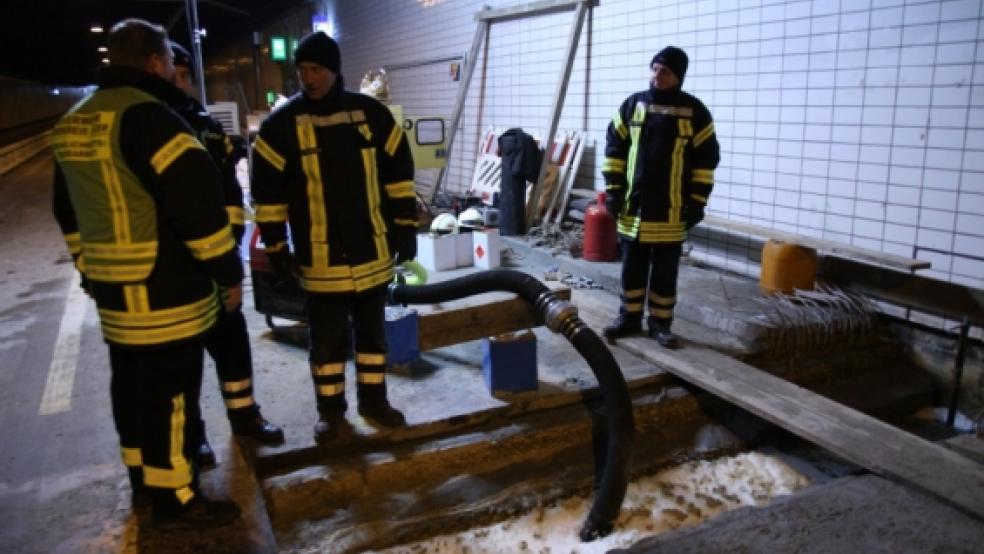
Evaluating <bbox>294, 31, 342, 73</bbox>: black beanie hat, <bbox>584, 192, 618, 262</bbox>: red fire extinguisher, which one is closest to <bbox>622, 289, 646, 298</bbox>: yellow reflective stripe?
<bbox>584, 192, 618, 262</bbox>: red fire extinguisher

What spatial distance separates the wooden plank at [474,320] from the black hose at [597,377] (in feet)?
0.31

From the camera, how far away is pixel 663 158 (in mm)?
4371

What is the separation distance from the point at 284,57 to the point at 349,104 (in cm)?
1181

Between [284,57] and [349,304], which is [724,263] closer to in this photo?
[349,304]

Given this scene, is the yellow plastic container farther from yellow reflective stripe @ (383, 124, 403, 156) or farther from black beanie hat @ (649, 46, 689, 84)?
yellow reflective stripe @ (383, 124, 403, 156)

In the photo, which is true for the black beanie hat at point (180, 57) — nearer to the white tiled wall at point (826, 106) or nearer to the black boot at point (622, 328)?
the black boot at point (622, 328)

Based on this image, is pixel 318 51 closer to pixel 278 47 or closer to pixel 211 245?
pixel 211 245

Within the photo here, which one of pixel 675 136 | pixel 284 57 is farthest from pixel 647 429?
pixel 284 57

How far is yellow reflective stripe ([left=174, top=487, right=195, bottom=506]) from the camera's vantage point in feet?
8.51

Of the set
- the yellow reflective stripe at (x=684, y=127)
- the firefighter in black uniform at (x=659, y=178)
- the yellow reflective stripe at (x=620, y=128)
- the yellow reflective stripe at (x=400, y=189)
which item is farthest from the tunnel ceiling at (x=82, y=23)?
the yellow reflective stripe at (x=400, y=189)

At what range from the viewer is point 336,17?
49.3 ft

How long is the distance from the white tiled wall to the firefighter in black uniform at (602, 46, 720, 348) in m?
1.27

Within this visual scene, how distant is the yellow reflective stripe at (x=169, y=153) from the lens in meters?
2.30

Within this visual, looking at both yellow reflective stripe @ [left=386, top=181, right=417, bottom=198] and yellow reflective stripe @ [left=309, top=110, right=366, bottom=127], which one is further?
yellow reflective stripe @ [left=386, top=181, right=417, bottom=198]
